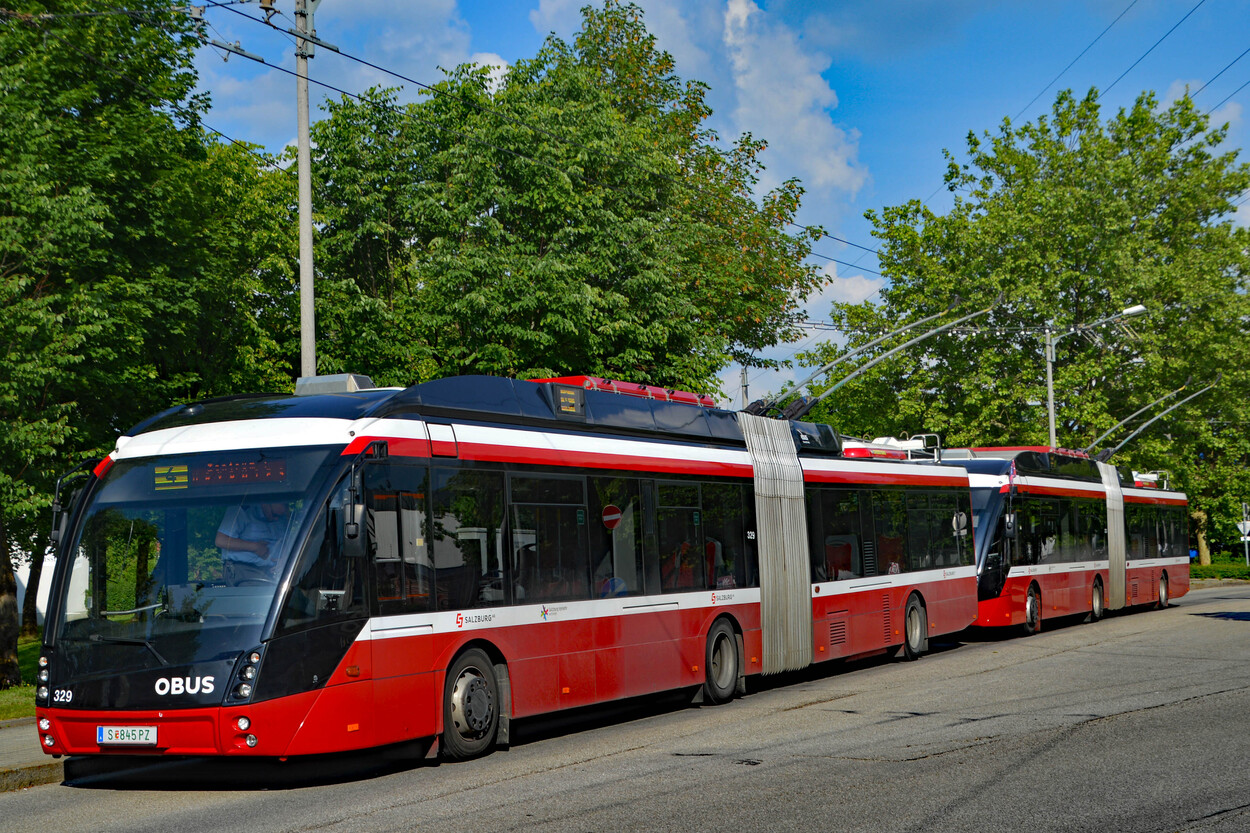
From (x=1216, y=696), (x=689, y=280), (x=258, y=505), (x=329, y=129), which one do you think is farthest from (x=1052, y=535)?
(x=258, y=505)

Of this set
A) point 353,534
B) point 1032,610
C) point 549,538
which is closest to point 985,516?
point 1032,610

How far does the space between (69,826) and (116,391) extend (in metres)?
12.4

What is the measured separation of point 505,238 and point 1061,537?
1240 centimetres

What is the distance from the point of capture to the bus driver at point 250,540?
29.0 feet

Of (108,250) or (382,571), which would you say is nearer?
(382,571)

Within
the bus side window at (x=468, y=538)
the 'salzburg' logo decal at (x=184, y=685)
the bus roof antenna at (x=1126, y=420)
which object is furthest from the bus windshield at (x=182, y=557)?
the bus roof antenna at (x=1126, y=420)

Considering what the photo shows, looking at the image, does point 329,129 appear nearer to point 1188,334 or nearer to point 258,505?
point 258,505

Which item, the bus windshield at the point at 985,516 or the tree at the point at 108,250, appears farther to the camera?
the bus windshield at the point at 985,516

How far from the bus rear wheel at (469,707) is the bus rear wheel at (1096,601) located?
19.8 meters

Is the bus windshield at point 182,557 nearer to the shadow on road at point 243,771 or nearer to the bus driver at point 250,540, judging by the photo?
the bus driver at point 250,540

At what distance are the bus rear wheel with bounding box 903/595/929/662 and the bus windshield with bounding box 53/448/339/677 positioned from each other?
12.0 meters

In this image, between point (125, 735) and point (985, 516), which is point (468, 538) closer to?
point (125, 735)

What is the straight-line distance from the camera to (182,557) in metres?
9.05

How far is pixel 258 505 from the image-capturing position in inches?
359
